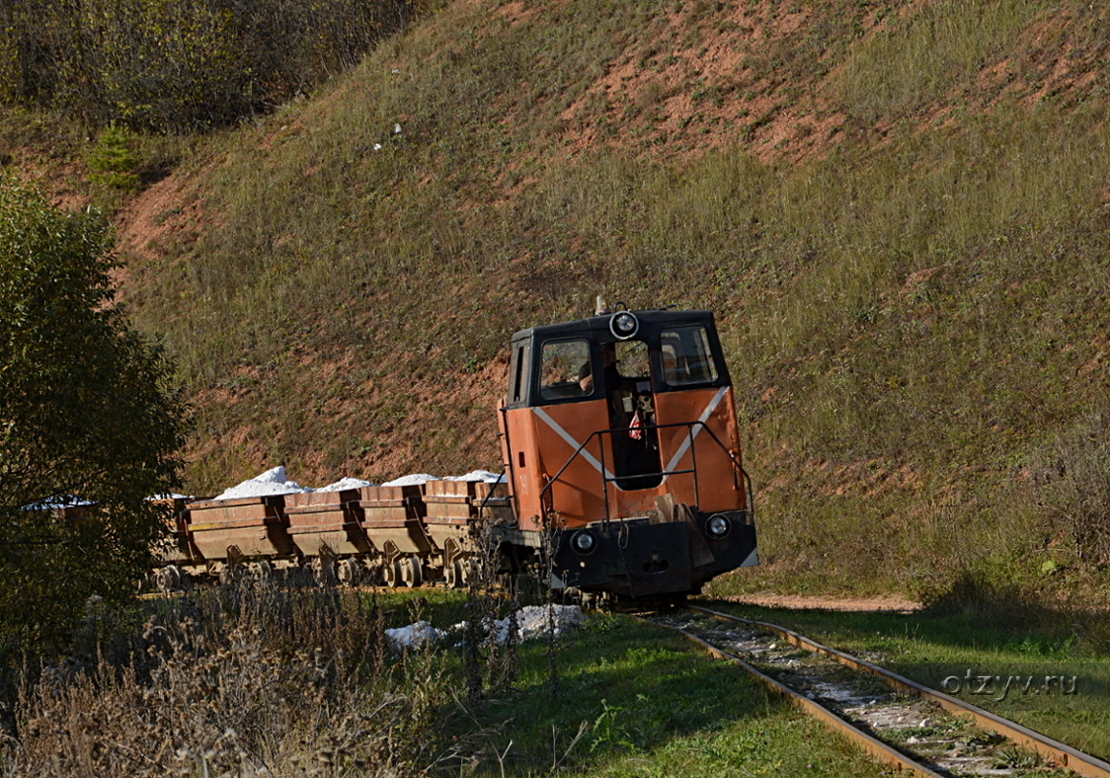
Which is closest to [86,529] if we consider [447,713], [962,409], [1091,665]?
[447,713]

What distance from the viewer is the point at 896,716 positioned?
797 centimetres

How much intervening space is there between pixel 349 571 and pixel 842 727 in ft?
47.2

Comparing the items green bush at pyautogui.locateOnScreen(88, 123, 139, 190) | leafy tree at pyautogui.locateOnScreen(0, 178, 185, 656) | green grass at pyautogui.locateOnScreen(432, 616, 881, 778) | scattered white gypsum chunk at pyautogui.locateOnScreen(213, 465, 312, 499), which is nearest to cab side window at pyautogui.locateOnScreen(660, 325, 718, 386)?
green grass at pyautogui.locateOnScreen(432, 616, 881, 778)

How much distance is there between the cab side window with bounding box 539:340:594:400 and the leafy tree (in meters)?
5.04

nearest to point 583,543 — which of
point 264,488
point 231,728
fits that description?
point 231,728

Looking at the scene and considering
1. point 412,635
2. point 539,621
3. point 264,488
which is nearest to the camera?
point 412,635

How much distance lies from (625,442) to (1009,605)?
4.94 metres

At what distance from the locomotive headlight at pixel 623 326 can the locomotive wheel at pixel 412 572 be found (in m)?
7.64

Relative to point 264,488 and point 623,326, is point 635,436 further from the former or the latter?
point 264,488

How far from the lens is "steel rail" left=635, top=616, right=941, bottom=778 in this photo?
6516 millimetres

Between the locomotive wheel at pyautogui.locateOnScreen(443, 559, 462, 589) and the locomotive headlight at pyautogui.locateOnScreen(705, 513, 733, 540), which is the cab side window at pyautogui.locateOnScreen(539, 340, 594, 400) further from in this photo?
the locomotive wheel at pyautogui.locateOnScreen(443, 559, 462, 589)

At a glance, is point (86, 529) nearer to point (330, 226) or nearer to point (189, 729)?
point (189, 729)
